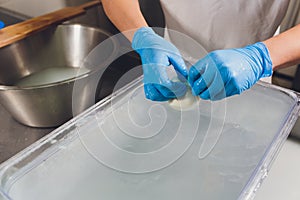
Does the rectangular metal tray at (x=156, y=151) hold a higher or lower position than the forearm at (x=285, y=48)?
lower

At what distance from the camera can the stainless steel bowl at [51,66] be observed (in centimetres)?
74

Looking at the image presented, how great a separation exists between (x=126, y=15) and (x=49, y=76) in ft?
1.07

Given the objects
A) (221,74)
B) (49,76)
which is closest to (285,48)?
(221,74)

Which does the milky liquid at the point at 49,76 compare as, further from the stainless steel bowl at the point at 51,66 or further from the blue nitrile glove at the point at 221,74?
the blue nitrile glove at the point at 221,74

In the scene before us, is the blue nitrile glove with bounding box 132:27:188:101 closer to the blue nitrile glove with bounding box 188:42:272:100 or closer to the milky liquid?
the blue nitrile glove with bounding box 188:42:272:100

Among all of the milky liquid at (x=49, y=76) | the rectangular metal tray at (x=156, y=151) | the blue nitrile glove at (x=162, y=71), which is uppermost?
the blue nitrile glove at (x=162, y=71)

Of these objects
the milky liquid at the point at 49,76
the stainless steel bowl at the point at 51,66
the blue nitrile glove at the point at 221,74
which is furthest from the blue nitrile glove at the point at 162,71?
the milky liquid at the point at 49,76

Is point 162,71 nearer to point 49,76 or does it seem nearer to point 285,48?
point 285,48

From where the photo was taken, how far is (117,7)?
936 millimetres

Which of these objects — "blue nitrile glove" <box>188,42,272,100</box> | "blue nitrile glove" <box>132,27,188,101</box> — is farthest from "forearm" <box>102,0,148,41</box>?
"blue nitrile glove" <box>188,42,272,100</box>

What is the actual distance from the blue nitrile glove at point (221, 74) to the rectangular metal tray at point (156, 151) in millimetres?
115

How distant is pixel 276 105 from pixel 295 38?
0.16 m

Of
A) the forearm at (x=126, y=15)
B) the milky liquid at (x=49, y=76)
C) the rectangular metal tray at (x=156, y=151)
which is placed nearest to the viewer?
the rectangular metal tray at (x=156, y=151)

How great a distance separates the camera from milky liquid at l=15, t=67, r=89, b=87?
38.4 inches
